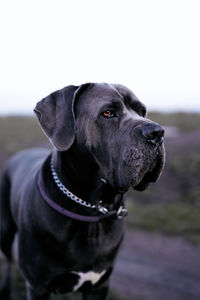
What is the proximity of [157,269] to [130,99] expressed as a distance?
Result: 311cm

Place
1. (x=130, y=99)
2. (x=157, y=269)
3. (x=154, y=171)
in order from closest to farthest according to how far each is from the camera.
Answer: (x=154, y=171) → (x=130, y=99) → (x=157, y=269)

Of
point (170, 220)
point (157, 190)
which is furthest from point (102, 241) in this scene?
point (157, 190)

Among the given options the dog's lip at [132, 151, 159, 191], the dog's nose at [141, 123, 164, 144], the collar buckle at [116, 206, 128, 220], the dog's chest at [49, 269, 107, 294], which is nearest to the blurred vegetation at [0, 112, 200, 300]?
the dog's chest at [49, 269, 107, 294]

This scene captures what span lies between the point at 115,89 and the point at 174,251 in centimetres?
364

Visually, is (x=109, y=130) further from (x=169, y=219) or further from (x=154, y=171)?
(x=169, y=219)

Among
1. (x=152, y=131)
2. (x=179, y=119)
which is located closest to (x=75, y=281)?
(x=152, y=131)

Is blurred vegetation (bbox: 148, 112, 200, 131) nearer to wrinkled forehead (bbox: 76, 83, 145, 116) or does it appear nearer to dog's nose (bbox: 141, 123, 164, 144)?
wrinkled forehead (bbox: 76, 83, 145, 116)

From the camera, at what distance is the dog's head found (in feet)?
6.87

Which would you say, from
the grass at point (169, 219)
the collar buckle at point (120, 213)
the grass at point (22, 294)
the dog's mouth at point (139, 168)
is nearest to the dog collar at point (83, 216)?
the collar buckle at point (120, 213)

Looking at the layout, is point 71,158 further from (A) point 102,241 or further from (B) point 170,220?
(B) point 170,220

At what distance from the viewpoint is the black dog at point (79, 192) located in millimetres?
2307

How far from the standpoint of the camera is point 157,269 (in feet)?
15.9

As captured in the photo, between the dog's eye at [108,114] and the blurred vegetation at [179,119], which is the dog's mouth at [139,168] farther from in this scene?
the blurred vegetation at [179,119]

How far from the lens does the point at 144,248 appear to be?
557cm
